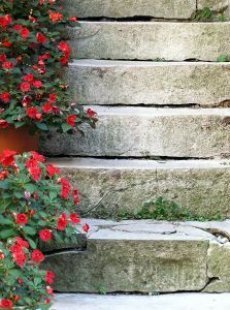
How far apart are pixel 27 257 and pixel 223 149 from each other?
1.46 metres

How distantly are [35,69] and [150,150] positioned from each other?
0.72 m

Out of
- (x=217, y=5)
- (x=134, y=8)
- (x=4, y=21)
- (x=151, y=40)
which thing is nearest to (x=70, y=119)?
(x=4, y=21)

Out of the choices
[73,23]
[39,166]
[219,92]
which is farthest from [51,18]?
[39,166]

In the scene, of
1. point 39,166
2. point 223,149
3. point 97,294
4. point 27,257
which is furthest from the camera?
point 223,149

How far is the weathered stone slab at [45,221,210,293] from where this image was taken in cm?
296

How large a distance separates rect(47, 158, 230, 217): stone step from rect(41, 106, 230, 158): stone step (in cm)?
28

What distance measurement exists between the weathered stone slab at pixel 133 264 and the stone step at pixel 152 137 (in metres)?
0.69

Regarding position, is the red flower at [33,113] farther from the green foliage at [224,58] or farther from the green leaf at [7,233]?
the green foliage at [224,58]

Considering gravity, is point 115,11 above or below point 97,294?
above

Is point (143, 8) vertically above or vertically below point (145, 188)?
above

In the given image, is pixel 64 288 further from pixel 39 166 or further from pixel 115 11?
pixel 115 11

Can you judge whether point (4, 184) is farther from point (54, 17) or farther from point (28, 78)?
point (54, 17)

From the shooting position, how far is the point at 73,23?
4.04 metres

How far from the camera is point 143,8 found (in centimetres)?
445
